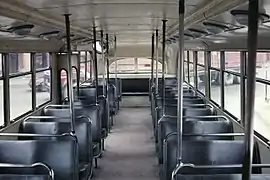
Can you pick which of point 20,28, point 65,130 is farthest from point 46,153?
point 20,28

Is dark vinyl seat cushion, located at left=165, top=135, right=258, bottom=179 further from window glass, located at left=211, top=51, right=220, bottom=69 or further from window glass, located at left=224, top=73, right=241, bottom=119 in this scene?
window glass, located at left=211, top=51, right=220, bottom=69

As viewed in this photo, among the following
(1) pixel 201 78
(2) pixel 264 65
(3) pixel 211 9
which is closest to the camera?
(3) pixel 211 9

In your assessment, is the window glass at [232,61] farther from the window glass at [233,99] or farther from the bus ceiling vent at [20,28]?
the bus ceiling vent at [20,28]

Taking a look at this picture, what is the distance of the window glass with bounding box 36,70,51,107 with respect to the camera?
689 centimetres

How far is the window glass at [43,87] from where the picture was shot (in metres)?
6.89

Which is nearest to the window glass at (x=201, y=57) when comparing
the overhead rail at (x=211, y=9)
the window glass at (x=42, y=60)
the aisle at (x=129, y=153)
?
the aisle at (x=129, y=153)

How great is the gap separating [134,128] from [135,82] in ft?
16.0

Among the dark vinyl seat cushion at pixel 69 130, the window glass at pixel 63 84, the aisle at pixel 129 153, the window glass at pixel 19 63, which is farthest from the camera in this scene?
the window glass at pixel 63 84

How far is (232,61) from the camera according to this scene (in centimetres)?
559

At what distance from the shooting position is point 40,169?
3723 mm

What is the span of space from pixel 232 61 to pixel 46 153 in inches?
115

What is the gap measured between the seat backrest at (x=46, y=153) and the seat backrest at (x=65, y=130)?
903mm

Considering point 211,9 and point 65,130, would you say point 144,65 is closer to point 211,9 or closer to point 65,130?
point 65,130

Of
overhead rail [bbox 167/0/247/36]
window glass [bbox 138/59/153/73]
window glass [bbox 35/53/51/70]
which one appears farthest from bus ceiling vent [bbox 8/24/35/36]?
window glass [bbox 138/59/153/73]
